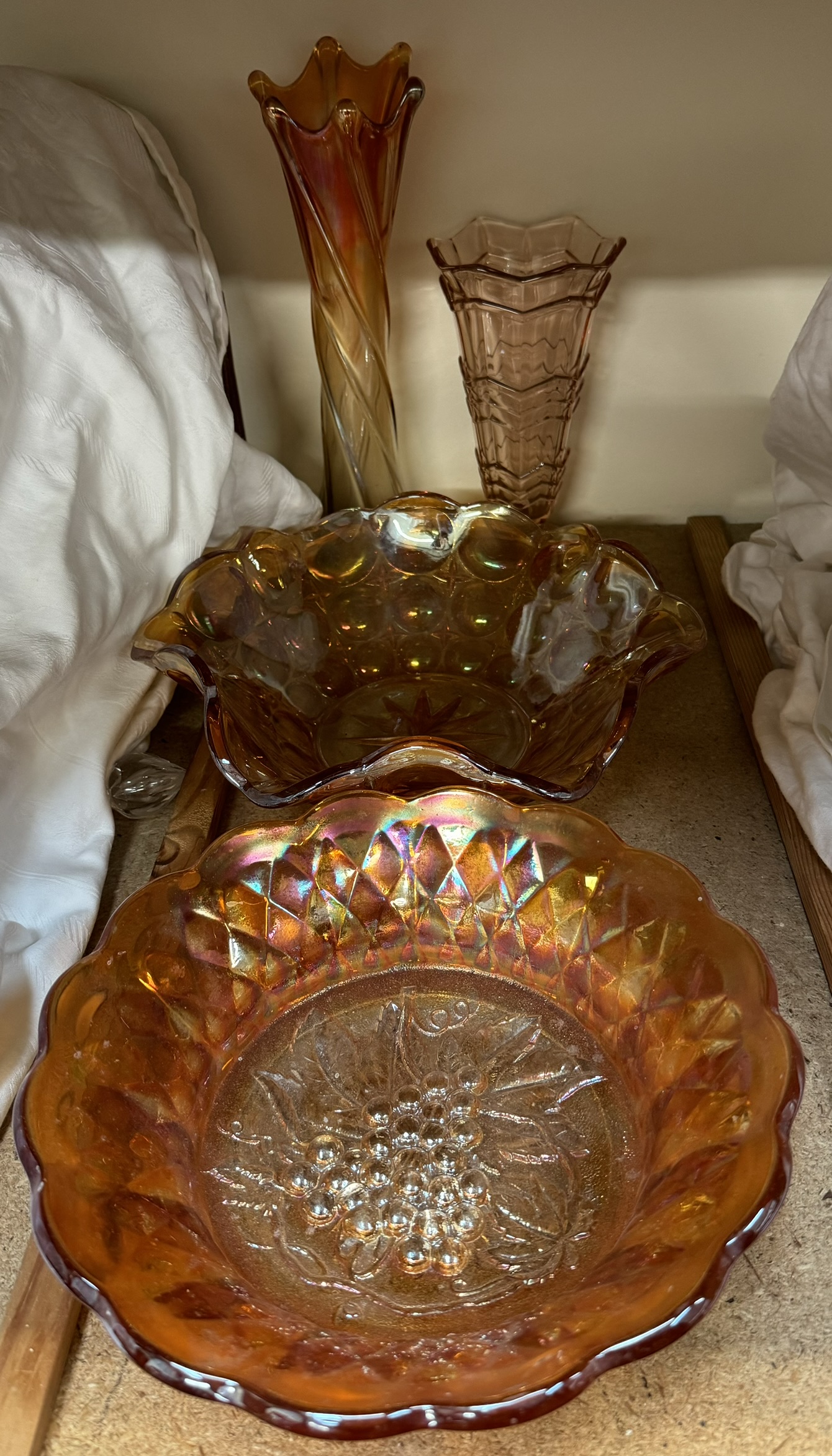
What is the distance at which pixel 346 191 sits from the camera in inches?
27.4

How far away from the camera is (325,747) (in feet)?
2.09

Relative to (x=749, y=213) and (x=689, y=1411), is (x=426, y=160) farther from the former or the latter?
(x=689, y=1411)

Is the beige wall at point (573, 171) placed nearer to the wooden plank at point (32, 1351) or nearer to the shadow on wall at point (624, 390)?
the shadow on wall at point (624, 390)

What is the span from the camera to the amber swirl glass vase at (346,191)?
68 cm

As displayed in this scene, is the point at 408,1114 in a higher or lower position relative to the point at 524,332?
lower

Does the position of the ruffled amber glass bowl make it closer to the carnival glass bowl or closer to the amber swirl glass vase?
the carnival glass bowl

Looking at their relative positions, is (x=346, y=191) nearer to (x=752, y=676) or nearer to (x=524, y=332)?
(x=524, y=332)

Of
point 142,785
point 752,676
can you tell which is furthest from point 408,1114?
point 752,676

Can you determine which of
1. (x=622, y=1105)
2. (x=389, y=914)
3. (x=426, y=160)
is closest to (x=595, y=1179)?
(x=622, y=1105)

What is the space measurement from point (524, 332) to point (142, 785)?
14.5 inches

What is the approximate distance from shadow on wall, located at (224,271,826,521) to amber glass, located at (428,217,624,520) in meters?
0.05

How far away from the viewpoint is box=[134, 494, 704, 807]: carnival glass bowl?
0.58m

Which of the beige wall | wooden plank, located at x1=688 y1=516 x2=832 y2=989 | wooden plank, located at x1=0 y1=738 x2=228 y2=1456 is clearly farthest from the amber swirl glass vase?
wooden plank, located at x1=0 y1=738 x2=228 y2=1456

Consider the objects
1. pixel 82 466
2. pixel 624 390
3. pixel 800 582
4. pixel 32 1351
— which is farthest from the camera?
pixel 624 390
